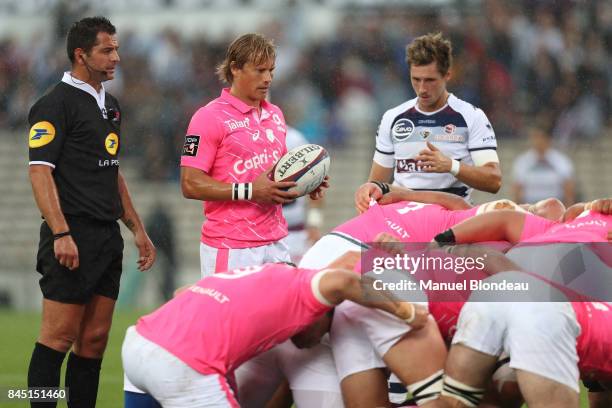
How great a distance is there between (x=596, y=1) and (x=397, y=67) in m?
2.73

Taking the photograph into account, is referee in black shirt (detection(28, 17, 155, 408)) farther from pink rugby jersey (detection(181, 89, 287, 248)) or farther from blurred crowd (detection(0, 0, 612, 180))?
blurred crowd (detection(0, 0, 612, 180))

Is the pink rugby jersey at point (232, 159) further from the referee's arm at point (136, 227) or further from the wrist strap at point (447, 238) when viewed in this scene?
the wrist strap at point (447, 238)

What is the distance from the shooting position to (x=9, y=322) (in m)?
11.6

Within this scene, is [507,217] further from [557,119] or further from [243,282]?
[557,119]

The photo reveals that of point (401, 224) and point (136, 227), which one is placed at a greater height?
point (401, 224)

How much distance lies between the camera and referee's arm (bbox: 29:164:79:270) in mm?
5359

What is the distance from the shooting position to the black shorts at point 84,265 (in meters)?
5.47

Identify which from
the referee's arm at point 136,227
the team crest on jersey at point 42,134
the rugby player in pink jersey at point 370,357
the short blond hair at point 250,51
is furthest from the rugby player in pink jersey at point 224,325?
the short blond hair at point 250,51

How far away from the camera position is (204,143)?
580 centimetres

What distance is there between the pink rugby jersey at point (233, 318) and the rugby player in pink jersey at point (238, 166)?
117 cm

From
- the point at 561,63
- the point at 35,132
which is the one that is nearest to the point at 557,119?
the point at 561,63

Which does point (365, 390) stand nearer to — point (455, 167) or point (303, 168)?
point (303, 168)

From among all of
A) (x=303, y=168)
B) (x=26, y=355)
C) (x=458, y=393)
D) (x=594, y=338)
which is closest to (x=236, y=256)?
(x=303, y=168)

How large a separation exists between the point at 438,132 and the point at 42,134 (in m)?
2.37
